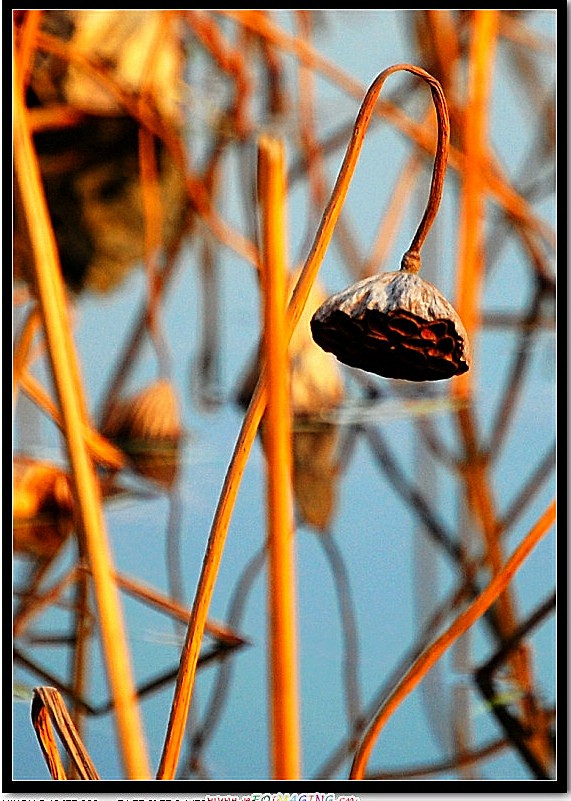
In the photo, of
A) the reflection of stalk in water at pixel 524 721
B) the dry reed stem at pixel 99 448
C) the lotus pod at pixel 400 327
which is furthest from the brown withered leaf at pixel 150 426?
the lotus pod at pixel 400 327

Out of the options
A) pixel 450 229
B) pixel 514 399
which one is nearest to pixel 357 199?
pixel 450 229

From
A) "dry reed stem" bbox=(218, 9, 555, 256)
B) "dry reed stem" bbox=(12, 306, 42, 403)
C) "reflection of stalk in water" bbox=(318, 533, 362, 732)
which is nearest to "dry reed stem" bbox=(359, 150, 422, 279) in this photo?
"dry reed stem" bbox=(218, 9, 555, 256)

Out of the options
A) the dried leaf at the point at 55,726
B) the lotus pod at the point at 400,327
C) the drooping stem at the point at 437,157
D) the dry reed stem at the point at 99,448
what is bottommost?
the dried leaf at the point at 55,726

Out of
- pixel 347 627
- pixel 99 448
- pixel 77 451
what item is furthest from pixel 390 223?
pixel 77 451

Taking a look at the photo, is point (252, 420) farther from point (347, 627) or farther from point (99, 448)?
point (99, 448)

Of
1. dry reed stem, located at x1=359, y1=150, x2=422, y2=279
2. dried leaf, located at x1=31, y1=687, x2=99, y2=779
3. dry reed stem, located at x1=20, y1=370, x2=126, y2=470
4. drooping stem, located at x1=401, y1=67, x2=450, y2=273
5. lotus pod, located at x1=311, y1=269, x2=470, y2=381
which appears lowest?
dried leaf, located at x1=31, y1=687, x2=99, y2=779

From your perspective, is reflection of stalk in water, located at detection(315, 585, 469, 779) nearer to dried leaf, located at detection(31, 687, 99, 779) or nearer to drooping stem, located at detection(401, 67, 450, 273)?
dried leaf, located at detection(31, 687, 99, 779)

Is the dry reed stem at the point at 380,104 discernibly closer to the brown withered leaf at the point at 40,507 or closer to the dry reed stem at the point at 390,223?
the dry reed stem at the point at 390,223
